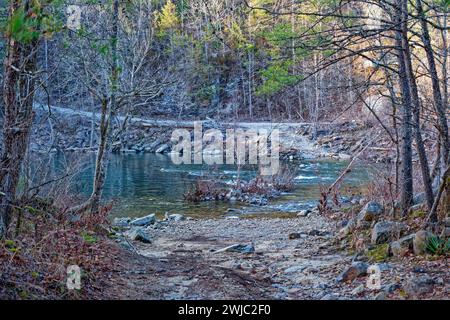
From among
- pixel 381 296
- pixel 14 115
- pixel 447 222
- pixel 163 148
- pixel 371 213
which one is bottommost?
pixel 381 296

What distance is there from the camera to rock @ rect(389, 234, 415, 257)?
247 inches

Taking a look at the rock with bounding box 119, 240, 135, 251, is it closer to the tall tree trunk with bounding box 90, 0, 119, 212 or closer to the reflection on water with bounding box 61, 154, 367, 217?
the tall tree trunk with bounding box 90, 0, 119, 212

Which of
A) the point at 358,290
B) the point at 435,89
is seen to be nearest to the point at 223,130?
the point at 435,89

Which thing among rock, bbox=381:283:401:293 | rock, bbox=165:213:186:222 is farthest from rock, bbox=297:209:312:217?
rock, bbox=381:283:401:293

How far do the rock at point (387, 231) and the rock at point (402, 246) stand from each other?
539mm

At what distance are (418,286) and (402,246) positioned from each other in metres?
1.48

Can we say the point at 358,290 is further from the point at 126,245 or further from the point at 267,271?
the point at 126,245

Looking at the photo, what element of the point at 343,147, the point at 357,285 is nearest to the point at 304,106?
the point at 343,147

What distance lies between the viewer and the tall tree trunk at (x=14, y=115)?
5.37m

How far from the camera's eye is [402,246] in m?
6.34

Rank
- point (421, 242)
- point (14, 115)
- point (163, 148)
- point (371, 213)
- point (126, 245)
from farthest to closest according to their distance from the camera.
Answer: point (163, 148) → point (371, 213) → point (126, 245) → point (421, 242) → point (14, 115)

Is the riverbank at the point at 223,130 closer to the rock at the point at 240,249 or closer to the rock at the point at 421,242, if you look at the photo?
the rock at the point at 240,249

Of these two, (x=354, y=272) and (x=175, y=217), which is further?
(x=175, y=217)
